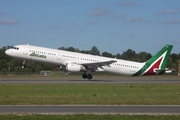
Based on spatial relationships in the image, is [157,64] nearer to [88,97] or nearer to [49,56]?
[49,56]

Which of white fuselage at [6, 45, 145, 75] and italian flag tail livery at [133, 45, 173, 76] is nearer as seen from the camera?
white fuselage at [6, 45, 145, 75]

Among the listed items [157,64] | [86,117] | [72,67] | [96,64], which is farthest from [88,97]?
[157,64]

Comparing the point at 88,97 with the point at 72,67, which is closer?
the point at 88,97

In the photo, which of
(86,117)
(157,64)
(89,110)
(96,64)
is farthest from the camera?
(157,64)

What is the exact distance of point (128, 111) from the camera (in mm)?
17922

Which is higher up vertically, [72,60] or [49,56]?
[49,56]

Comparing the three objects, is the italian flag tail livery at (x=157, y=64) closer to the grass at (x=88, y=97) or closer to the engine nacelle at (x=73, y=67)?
the engine nacelle at (x=73, y=67)

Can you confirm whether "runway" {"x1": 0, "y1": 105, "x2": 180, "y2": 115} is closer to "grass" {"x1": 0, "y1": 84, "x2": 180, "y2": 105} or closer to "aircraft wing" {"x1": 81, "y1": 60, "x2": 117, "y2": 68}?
"grass" {"x1": 0, "y1": 84, "x2": 180, "y2": 105}

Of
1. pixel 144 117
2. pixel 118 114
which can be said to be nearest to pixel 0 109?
pixel 118 114

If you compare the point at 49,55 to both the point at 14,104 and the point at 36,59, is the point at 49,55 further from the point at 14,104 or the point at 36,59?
the point at 14,104

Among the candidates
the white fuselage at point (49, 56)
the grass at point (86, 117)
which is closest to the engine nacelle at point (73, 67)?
the white fuselage at point (49, 56)

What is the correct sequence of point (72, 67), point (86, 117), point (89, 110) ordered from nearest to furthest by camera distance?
point (86, 117), point (89, 110), point (72, 67)

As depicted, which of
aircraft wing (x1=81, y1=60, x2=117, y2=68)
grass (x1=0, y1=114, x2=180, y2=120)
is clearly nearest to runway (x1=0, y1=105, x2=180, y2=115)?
grass (x1=0, y1=114, x2=180, y2=120)

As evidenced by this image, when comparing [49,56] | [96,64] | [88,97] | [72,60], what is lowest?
[88,97]
